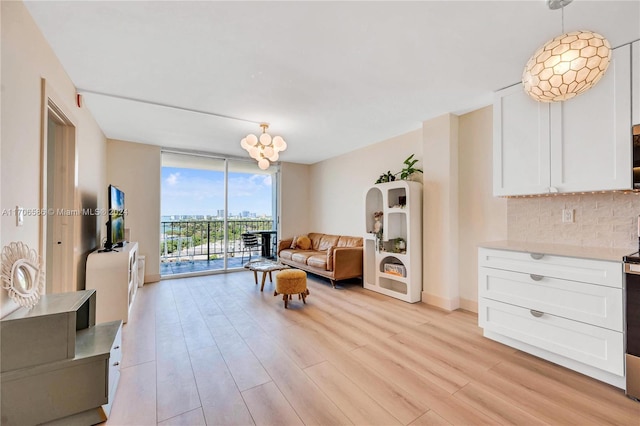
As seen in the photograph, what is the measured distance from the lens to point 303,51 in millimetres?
2062

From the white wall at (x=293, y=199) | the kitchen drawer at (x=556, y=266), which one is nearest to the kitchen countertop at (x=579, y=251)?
the kitchen drawer at (x=556, y=266)

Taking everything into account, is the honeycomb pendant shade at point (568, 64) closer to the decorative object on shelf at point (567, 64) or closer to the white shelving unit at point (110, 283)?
the decorative object on shelf at point (567, 64)

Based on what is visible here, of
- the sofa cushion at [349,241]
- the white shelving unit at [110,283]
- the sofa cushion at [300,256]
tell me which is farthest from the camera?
the sofa cushion at [300,256]

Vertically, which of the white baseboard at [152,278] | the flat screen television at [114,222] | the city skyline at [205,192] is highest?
the city skyline at [205,192]

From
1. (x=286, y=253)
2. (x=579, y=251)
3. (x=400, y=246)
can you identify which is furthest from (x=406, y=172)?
(x=286, y=253)

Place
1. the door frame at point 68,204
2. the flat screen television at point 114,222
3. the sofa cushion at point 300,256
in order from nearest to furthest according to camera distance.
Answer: the door frame at point 68,204, the flat screen television at point 114,222, the sofa cushion at point 300,256

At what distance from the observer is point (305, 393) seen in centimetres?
177

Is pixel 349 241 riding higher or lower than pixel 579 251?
lower

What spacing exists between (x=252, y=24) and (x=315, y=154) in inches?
151

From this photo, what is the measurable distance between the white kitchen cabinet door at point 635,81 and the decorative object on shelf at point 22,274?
4.14 meters

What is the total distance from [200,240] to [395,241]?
Answer: 4229mm

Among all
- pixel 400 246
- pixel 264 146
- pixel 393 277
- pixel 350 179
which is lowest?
pixel 393 277

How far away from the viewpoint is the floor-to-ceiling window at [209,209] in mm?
5254

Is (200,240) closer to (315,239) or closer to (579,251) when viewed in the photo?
(315,239)
